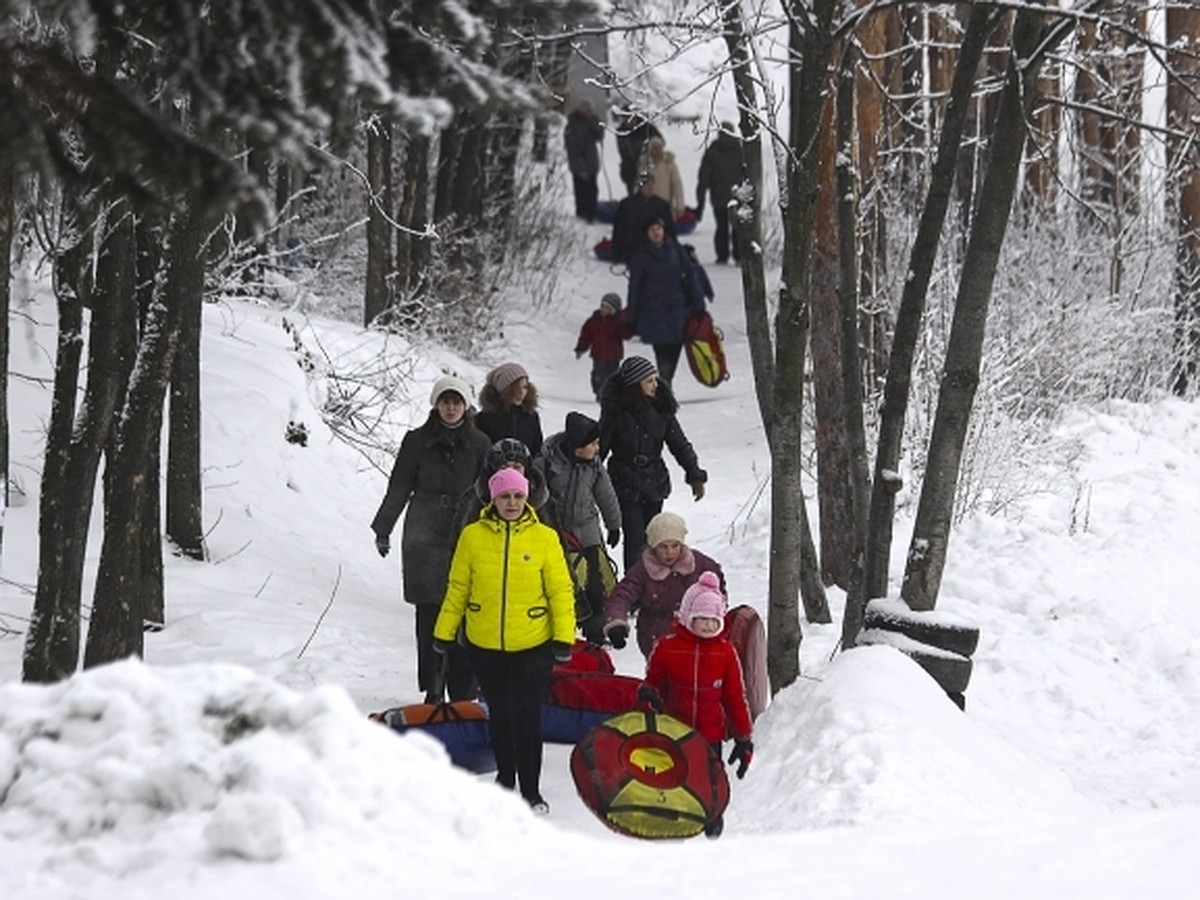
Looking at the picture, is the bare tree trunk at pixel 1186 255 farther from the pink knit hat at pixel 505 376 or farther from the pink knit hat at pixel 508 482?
the pink knit hat at pixel 508 482

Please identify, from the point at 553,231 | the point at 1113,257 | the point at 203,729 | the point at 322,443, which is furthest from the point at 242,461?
the point at 553,231

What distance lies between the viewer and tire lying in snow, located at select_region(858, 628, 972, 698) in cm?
825

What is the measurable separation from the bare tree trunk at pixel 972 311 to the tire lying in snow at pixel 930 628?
415 millimetres

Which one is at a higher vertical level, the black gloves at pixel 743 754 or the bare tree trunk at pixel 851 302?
the bare tree trunk at pixel 851 302

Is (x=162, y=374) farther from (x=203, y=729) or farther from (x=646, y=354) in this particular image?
(x=646, y=354)

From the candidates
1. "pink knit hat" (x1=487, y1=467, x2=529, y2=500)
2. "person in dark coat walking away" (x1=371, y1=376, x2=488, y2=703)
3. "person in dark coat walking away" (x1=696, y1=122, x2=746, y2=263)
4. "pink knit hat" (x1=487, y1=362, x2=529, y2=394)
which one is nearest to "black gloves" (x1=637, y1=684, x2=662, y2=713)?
"pink knit hat" (x1=487, y1=467, x2=529, y2=500)

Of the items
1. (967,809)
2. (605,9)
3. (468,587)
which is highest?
(605,9)

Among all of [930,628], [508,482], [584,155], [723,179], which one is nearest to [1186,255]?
[723,179]

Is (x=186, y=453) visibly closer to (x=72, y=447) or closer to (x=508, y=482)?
(x=72, y=447)

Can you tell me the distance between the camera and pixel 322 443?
13.0 m

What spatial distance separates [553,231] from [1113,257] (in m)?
→ 9.09

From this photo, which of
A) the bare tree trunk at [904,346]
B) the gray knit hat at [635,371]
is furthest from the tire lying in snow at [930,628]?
the gray knit hat at [635,371]

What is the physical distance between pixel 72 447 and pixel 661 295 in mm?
9089

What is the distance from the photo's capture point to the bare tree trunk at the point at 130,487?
752 cm
